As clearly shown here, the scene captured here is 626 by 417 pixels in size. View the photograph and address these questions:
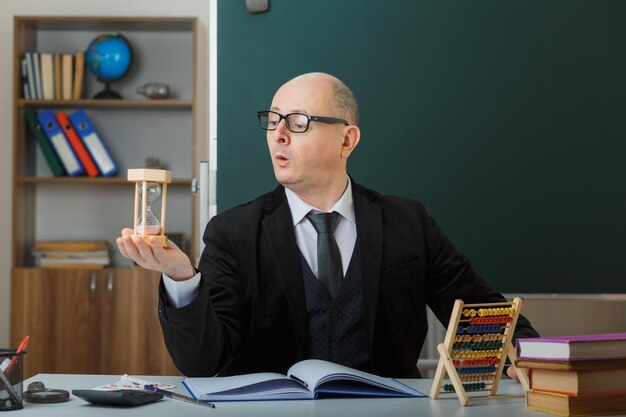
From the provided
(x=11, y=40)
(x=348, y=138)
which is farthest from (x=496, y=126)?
(x=11, y=40)

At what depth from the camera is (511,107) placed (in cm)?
313

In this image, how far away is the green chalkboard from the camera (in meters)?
3.11

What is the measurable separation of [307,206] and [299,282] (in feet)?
0.70

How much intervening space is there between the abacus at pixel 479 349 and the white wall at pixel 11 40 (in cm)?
346

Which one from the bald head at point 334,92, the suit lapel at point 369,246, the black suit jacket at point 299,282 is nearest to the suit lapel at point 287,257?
the black suit jacket at point 299,282

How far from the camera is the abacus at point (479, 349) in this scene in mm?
1626

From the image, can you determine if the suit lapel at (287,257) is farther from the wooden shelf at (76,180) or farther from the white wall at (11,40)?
the white wall at (11,40)

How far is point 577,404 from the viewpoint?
4.84 feet

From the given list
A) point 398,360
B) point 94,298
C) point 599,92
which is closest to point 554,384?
point 398,360

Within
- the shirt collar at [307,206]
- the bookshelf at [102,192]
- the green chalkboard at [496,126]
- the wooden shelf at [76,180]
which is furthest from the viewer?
the wooden shelf at [76,180]

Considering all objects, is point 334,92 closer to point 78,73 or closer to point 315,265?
point 315,265

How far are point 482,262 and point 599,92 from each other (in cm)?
74

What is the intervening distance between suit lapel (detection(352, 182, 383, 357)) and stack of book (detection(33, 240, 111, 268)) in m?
2.69

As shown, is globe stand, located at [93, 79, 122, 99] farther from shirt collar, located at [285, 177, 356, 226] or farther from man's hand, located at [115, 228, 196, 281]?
man's hand, located at [115, 228, 196, 281]
